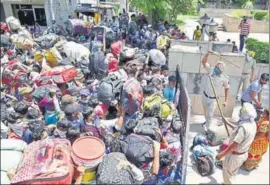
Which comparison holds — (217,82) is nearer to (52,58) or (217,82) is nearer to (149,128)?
(149,128)

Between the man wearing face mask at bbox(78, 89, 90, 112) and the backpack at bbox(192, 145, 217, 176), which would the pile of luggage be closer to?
the man wearing face mask at bbox(78, 89, 90, 112)

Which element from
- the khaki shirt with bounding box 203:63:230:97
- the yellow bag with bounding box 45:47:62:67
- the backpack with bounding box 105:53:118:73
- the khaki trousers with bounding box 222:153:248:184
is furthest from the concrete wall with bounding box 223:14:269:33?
the khaki trousers with bounding box 222:153:248:184

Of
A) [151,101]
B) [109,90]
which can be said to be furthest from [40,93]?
[151,101]

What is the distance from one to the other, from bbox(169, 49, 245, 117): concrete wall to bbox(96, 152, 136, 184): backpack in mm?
3397

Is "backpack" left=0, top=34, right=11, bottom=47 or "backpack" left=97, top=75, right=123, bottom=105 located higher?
"backpack" left=0, top=34, right=11, bottom=47

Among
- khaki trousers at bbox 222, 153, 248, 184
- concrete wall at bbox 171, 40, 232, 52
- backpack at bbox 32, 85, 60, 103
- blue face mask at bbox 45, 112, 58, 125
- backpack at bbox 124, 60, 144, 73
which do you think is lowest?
khaki trousers at bbox 222, 153, 248, 184

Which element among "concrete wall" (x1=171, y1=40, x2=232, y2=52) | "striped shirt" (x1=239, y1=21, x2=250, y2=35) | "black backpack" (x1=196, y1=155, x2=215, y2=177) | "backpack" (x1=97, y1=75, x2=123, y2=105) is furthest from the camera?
"striped shirt" (x1=239, y1=21, x2=250, y2=35)

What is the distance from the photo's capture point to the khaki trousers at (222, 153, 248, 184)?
3979 millimetres

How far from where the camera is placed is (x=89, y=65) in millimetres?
7348

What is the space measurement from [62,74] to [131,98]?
2.38 m

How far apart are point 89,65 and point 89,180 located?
14.0ft

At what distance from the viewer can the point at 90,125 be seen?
14.4ft

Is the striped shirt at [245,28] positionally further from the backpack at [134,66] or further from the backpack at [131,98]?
the backpack at [131,98]

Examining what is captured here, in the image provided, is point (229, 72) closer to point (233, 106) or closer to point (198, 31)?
point (233, 106)
